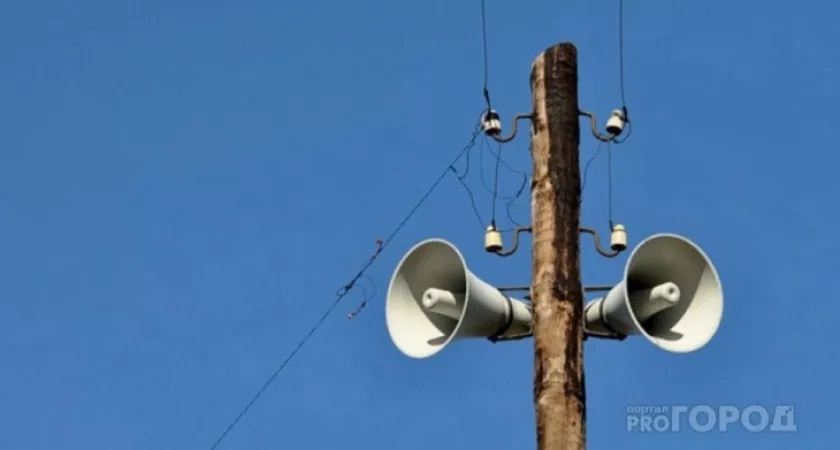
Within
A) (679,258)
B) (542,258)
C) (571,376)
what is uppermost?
(679,258)

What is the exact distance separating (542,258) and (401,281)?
72 centimetres

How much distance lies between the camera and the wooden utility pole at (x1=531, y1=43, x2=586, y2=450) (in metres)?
6.42

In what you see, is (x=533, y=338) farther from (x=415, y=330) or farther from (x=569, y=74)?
(x=569, y=74)

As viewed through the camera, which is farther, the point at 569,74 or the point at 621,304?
the point at 569,74

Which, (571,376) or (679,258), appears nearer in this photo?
(571,376)

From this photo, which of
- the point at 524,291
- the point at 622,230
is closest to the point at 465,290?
the point at 524,291

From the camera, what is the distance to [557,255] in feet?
22.1

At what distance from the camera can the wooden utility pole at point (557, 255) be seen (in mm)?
6422

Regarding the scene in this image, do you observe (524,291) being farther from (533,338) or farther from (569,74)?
(569,74)

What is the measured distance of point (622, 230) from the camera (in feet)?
23.4

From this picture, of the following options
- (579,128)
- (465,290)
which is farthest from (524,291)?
(579,128)

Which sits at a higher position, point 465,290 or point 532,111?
point 532,111

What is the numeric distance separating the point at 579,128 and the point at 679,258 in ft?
2.45

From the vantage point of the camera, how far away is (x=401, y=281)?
7.13 m
